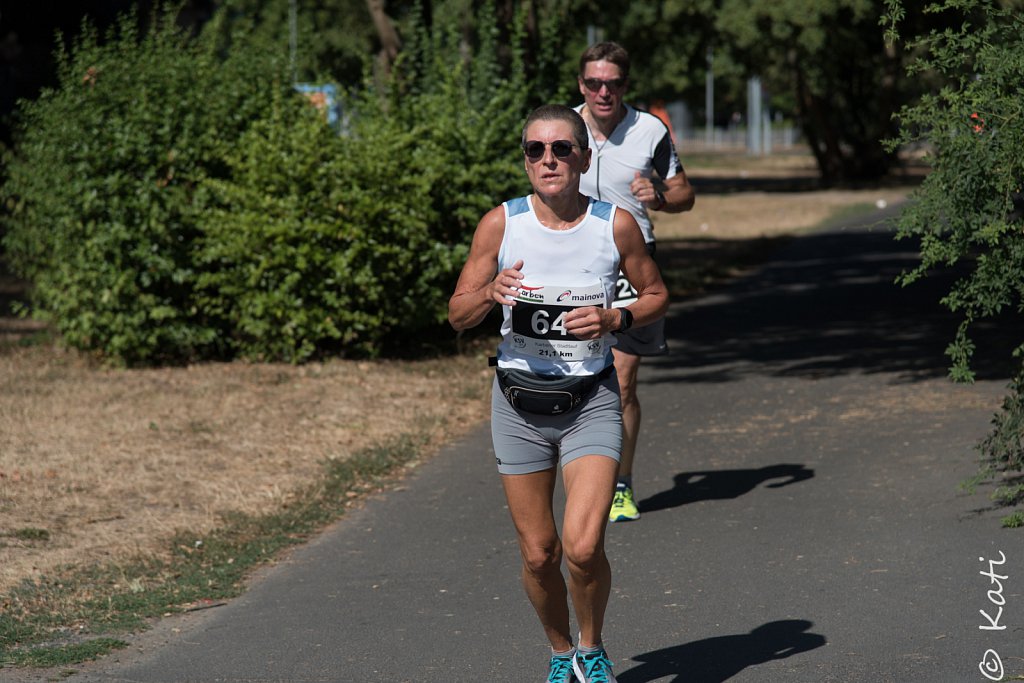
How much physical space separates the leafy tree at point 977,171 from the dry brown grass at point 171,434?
3.70m

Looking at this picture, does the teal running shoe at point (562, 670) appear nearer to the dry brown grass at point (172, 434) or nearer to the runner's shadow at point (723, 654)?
the runner's shadow at point (723, 654)

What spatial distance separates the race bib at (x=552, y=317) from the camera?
4324 mm

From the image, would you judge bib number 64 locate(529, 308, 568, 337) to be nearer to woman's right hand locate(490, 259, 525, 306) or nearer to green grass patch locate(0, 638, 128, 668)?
woman's right hand locate(490, 259, 525, 306)

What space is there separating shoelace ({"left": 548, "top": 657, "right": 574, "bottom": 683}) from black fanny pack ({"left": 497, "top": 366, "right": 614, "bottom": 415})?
31.9 inches

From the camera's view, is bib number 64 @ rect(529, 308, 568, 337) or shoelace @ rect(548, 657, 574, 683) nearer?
bib number 64 @ rect(529, 308, 568, 337)

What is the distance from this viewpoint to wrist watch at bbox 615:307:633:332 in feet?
14.2

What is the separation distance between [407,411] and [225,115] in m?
3.48

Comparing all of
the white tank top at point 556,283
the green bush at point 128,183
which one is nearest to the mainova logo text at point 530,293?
the white tank top at point 556,283

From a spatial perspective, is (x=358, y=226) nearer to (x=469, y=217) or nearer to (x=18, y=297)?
(x=469, y=217)

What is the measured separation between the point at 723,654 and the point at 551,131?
1972mm

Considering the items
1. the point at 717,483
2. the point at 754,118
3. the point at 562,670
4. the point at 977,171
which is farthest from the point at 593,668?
the point at 754,118

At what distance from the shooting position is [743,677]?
4.68m

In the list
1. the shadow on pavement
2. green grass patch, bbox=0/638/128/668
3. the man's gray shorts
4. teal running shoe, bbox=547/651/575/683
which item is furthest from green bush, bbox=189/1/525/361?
teal running shoe, bbox=547/651/575/683

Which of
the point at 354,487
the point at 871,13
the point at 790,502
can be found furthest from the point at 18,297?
the point at 871,13
